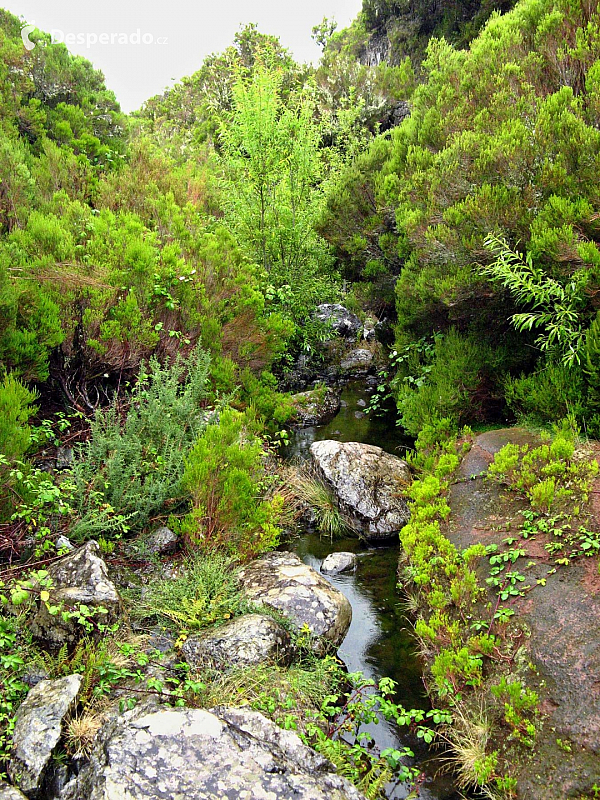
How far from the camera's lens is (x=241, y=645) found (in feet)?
14.1

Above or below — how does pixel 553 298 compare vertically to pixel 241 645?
above

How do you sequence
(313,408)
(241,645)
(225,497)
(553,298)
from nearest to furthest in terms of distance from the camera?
(241,645)
(225,497)
(553,298)
(313,408)

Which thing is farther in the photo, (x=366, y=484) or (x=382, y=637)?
(x=366, y=484)

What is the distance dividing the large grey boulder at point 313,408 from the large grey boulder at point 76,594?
6.17m

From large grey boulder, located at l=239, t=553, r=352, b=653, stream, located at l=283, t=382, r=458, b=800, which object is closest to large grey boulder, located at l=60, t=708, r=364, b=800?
stream, located at l=283, t=382, r=458, b=800

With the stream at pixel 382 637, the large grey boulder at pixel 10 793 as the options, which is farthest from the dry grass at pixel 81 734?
the stream at pixel 382 637

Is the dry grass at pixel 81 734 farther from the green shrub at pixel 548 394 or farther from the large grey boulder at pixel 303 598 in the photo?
the green shrub at pixel 548 394

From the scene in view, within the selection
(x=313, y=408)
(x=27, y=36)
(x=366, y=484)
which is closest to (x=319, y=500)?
(x=366, y=484)

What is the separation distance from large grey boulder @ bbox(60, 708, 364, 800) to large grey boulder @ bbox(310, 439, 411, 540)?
145 inches

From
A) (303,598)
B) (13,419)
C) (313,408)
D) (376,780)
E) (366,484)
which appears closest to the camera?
(376,780)

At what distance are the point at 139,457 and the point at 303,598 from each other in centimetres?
221

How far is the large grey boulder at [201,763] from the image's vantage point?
9.75 ft

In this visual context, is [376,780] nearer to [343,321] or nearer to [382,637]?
[382,637]

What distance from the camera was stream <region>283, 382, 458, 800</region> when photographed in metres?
3.92
